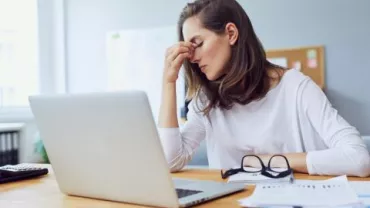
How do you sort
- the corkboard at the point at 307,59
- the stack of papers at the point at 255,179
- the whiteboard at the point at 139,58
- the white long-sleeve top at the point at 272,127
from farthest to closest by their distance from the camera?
the whiteboard at the point at 139,58
the corkboard at the point at 307,59
the white long-sleeve top at the point at 272,127
the stack of papers at the point at 255,179

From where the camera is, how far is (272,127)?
4.65 ft

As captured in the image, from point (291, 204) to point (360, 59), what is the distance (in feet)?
7.41

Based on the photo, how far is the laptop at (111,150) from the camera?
78 cm

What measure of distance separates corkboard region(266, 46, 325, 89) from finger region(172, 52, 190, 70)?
1.66 meters

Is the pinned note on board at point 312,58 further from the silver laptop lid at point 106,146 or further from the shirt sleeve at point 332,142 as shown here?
the silver laptop lid at point 106,146

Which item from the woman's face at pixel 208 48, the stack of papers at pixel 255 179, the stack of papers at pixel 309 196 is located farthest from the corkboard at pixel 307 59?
the stack of papers at pixel 309 196

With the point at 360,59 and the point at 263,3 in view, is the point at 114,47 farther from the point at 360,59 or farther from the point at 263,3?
the point at 360,59

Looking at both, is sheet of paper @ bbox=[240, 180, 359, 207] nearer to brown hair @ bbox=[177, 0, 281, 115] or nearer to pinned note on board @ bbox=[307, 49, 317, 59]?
brown hair @ bbox=[177, 0, 281, 115]

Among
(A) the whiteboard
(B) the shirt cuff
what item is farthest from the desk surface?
(A) the whiteboard

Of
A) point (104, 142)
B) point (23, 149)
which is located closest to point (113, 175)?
point (104, 142)

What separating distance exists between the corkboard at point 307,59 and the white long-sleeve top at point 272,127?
59.5 inches

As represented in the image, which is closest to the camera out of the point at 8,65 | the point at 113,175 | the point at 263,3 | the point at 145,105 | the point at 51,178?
the point at 145,105

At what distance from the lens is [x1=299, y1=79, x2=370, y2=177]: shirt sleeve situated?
1146mm

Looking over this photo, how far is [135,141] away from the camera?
796mm
